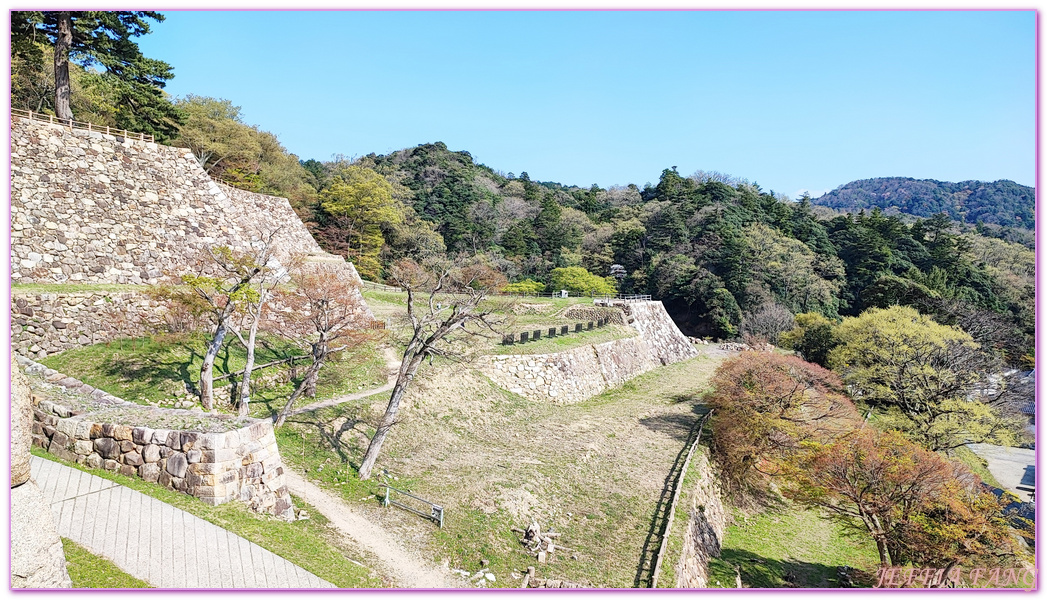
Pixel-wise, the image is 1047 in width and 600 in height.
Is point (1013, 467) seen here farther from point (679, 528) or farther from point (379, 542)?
point (379, 542)

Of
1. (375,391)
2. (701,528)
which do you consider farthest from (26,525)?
(701,528)

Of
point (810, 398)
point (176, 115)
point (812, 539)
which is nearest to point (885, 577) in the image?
point (812, 539)

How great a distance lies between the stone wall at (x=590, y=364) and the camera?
19.8 meters

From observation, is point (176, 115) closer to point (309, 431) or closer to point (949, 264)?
point (309, 431)

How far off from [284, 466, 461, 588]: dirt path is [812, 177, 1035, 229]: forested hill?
60987 millimetres

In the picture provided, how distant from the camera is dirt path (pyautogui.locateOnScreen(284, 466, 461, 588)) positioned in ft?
27.1

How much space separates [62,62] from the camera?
52.5 feet

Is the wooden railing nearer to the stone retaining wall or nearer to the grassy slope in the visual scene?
the grassy slope

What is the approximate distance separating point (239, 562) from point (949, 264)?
183ft

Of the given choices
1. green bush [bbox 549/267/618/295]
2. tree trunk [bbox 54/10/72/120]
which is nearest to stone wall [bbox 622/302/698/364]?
green bush [bbox 549/267/618/295]

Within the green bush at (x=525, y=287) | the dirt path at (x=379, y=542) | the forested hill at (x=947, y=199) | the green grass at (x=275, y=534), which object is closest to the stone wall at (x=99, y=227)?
the dirt path at (x=379, y=542)

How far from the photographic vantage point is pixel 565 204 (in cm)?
6450

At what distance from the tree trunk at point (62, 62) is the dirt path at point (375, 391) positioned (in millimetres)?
13174

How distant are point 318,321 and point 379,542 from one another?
5.77 meters
